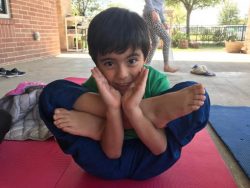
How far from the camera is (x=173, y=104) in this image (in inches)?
32.4

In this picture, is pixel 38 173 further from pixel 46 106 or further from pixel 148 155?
pixel 148 155

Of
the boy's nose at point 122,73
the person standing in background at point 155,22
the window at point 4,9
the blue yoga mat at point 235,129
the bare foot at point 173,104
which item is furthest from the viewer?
the window at point 4,9

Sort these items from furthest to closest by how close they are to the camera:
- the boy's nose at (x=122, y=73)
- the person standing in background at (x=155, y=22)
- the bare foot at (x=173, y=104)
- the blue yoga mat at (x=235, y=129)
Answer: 1. the person standing in background at (x=155, y=22)
2. the blue yoga mat at (x=235, y=129)
3. the boy's nose at (x=122, y=73)
4. the bare foot at (x=173, y=104)

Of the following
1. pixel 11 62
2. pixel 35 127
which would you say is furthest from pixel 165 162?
pixel 11 62

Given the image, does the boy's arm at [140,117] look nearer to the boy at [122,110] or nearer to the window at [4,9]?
the boy at [122,110]

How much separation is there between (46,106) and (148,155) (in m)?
0.38

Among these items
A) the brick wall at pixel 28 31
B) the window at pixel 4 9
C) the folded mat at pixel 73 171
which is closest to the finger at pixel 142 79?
the folded mat at pixel 73 171

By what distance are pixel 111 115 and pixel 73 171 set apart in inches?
14.9

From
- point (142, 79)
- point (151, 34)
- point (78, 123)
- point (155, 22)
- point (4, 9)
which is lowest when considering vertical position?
point (78, 123)

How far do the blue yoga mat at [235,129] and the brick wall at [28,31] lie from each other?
319cm

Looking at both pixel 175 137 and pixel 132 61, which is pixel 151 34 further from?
pixel 175 137

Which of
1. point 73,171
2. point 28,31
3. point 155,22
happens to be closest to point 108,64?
point 73,171

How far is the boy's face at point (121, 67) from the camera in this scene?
3.02 feet

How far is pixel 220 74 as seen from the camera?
3.43 m
